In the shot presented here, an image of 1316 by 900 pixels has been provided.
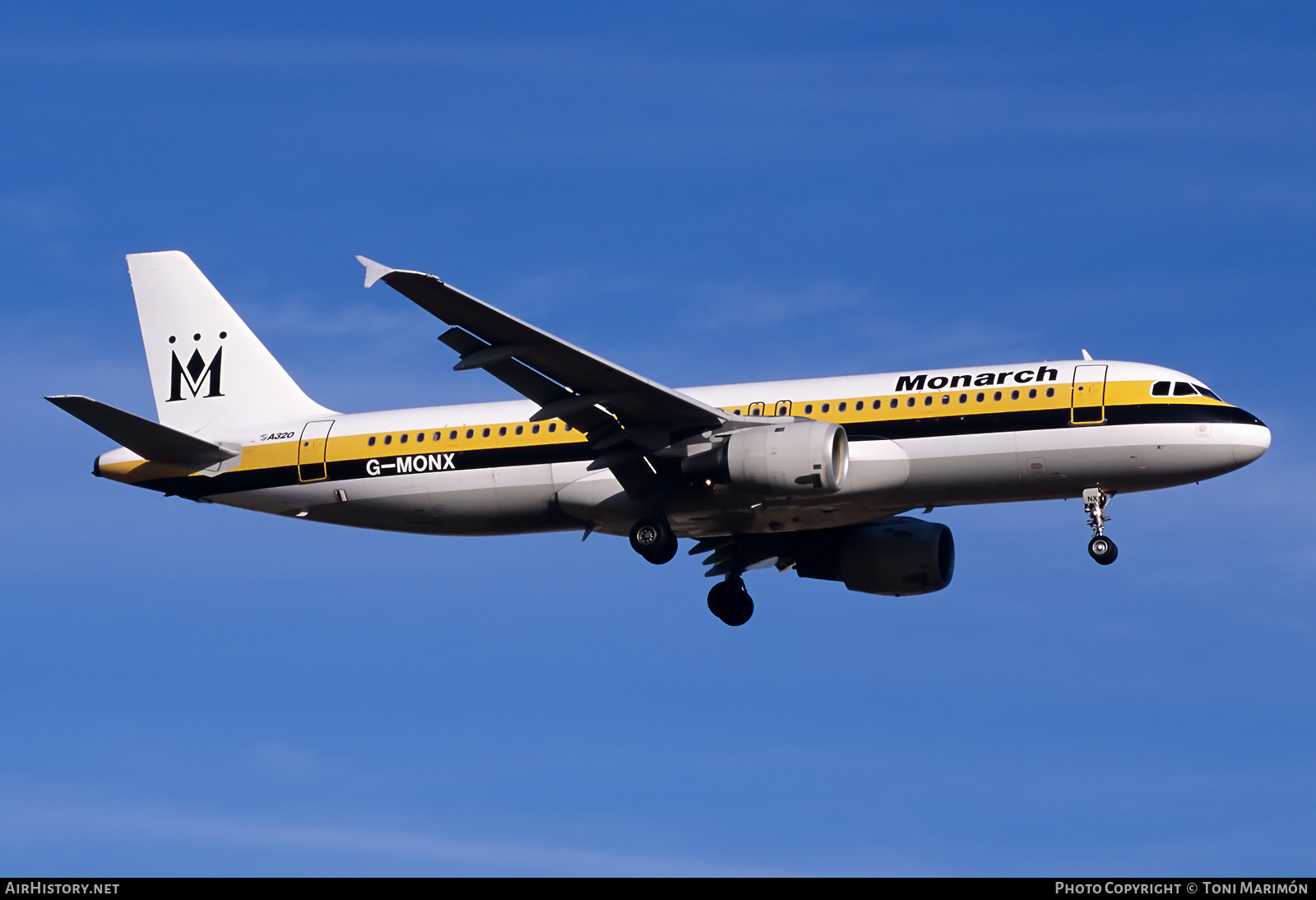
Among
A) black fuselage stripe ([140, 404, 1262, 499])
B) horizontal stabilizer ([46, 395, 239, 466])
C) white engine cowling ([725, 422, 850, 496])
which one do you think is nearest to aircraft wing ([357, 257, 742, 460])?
white engine cowling ([725, 422, 850, 496])

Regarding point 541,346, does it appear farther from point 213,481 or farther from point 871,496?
point 213,481

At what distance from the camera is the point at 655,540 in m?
40.8

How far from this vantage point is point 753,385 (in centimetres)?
4200

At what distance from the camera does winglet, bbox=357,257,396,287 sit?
33188 mm

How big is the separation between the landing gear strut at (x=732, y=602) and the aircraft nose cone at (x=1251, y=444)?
13.2 m

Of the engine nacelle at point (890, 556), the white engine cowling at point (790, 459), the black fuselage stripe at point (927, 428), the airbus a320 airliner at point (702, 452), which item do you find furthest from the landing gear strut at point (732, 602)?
the white engine cowling at point (790, 459)

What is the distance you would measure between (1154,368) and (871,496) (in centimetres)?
693

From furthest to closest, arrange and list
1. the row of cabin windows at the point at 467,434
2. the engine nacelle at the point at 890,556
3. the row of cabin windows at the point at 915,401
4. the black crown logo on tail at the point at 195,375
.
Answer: the black crown logo on tail at the point at 195,375, the engine nacelle at the point at 890,556, the row of cabin windows at the point at 467,434, the row of cabin windows at the point at 915,401

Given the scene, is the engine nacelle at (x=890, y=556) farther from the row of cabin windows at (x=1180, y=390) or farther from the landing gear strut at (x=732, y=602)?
the row of cabin windows at (x=1180, y=390)

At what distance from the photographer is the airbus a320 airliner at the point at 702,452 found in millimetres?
38500

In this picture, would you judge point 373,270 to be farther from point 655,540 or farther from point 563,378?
point 655,540

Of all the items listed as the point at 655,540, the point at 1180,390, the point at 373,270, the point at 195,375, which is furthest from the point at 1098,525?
the point at 195,375

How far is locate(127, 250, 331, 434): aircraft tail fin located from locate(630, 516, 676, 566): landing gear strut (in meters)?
9.71
